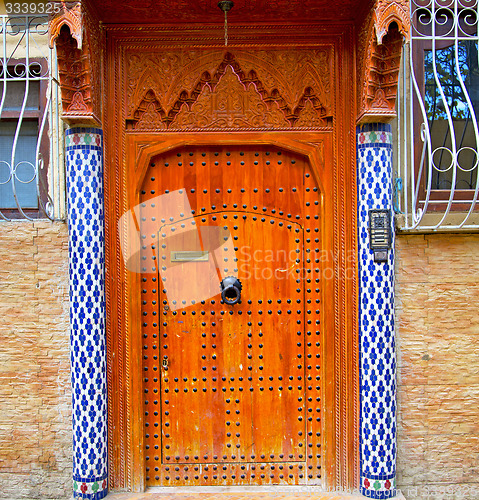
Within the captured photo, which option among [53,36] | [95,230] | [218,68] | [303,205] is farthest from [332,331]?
[53,36]

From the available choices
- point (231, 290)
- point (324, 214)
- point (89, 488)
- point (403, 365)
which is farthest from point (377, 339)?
point (89, 488)

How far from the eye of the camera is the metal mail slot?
11.3 feet

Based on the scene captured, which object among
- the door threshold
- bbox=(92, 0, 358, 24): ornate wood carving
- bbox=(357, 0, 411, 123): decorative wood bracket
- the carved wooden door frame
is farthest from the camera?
the carved wooden door frame

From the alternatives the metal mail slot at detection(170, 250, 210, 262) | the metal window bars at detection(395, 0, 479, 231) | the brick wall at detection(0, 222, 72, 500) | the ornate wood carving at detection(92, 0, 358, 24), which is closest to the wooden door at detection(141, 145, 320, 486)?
the metal mail slot at detection(170, 250, 210, 262)

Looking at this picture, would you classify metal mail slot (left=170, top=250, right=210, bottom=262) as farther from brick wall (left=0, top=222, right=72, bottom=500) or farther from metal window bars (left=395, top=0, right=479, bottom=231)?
metal window bars (left=395, top=0, right=479, bottom=231)

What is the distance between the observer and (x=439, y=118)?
137 inches

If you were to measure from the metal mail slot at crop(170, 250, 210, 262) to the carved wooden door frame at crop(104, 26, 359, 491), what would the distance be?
0.29 meters

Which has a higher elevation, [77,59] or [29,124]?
[77,59]

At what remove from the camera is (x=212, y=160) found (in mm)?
3467

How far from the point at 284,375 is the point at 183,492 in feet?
3.32

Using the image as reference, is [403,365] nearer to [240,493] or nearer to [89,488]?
[240,493]

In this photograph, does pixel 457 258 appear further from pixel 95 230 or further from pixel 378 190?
pixel 95 230

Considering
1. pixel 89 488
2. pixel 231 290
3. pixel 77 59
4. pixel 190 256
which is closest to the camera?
pixel 77 59

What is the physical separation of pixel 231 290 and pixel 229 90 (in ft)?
4.38
